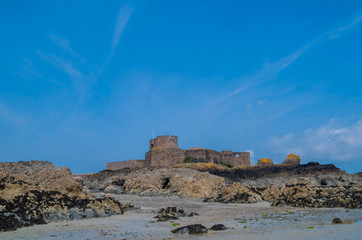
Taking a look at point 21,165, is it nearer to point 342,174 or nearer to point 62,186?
point 62,186

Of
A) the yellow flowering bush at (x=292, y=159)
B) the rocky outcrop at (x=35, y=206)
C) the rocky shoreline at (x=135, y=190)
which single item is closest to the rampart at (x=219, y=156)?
the yellow flowering bush at (x=292, y=159)

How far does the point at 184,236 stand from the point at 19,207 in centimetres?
389

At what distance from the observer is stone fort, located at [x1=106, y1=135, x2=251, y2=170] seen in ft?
121

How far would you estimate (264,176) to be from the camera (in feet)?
83.7

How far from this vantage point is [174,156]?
3694 cm

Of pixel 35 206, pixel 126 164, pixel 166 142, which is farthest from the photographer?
pixel 126 164

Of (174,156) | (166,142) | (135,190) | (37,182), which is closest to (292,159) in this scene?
(174,156)

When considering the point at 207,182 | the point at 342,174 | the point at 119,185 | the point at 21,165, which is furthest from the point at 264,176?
the point at 21,165

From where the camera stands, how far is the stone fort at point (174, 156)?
36.8 metres

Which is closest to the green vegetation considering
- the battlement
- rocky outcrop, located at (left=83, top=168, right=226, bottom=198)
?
the battlement

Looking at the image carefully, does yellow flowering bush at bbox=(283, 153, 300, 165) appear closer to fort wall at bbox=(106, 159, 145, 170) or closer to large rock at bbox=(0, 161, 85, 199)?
fort wall at bbox=(106, 159, 145, 170)

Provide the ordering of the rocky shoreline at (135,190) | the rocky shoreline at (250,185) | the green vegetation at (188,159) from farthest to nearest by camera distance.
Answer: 1. the green vegetation at (188,159)
2. the rocky shoreline at (250,185)
3. the rocky shoreline at (135,190)

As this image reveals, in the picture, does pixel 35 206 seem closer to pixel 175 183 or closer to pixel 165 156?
pixel 175 183

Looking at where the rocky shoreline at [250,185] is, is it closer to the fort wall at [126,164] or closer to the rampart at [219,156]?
the rampart at [219,156]
